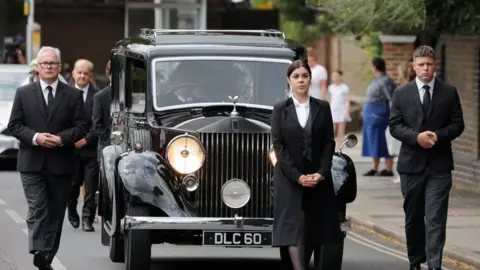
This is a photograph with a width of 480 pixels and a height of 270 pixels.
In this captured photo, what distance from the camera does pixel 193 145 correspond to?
39.2 feet

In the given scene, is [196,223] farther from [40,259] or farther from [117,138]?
[117,138]

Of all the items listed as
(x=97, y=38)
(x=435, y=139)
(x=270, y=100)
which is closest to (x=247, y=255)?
(x=270, y=100)

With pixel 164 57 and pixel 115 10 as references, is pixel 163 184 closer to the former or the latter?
pixel 164 57

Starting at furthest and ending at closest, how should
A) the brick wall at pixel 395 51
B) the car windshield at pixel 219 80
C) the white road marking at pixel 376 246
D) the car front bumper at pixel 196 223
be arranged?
the brick wall at pixel 395 51
the white road marking at pixel 376 246
the car windshield at pixel 219 80
the car front bumper at pixel 196 223

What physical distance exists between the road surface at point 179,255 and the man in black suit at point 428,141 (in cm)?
149

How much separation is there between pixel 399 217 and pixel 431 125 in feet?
17.8

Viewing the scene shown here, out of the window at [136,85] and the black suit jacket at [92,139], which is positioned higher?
the window at [136,85]

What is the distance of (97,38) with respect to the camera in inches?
1097

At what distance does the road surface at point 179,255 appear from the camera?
13.3 meters

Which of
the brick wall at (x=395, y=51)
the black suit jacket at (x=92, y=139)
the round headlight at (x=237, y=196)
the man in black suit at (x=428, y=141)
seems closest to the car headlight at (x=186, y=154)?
the round headlight at (x=237, y=196)

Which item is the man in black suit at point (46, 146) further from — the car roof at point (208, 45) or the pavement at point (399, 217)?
the pavement at point (399, 217)

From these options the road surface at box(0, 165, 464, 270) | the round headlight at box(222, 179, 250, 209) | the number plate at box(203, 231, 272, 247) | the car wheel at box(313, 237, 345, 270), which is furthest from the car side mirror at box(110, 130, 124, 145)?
the car wheel at box(313, 237, 345, 270)

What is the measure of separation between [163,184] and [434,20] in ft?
29.4

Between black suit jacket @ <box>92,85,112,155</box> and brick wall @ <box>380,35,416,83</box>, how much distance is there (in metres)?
9.74
